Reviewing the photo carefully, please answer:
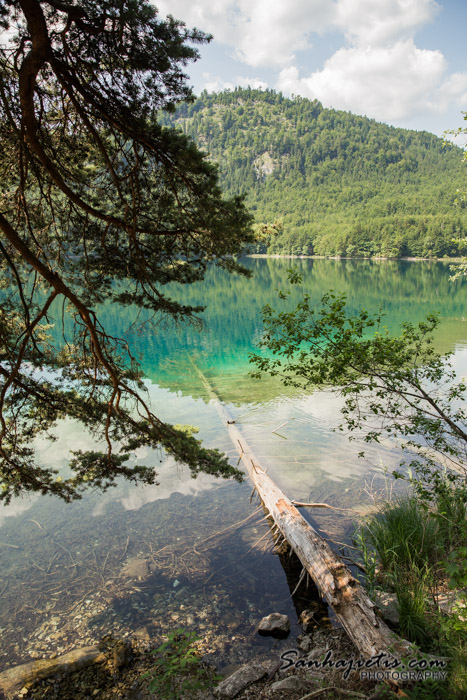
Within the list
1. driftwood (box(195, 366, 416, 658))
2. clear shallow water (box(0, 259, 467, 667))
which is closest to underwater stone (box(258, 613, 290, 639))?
clear shallow water (box(0, 259, 467, 667))

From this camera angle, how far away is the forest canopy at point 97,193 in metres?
3.57

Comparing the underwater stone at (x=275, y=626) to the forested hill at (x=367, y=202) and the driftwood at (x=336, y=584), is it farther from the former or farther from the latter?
the forested hill at (x=367, y=202)

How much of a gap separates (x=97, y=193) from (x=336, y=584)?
494 centimetres

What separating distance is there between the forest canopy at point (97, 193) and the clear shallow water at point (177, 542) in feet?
3.85

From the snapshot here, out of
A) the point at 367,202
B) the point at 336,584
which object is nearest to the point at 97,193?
the point at 336,584

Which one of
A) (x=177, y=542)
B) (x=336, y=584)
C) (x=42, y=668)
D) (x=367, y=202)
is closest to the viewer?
(x=42, y=668)

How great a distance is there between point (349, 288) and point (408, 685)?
37.5 m

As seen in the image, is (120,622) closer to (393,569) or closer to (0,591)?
(0,591)

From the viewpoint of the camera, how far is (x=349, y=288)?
38438mm

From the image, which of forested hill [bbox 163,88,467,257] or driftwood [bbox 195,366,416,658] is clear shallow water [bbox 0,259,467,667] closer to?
driftwood [bbox 195,366,416,658]

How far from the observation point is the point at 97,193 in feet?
15.8

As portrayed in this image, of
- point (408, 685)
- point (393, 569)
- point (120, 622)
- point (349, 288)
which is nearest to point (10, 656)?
point (120, 622)

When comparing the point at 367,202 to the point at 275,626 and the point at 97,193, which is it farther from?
the point at 275,626

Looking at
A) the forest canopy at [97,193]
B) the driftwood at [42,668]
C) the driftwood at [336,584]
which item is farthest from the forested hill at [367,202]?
the driftwood at [42,668]
